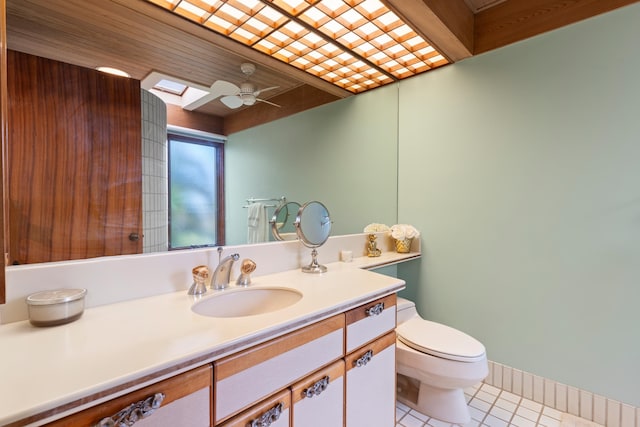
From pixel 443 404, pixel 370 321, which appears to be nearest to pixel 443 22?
pixel 370 321

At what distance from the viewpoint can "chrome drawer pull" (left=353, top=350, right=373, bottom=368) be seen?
42.8 inches

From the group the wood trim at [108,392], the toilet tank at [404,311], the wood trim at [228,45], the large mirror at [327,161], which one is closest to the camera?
the wood trim at [108,392]

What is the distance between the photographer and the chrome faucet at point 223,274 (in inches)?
45.4

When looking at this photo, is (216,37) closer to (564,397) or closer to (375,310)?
(375,310)

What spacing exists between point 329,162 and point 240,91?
75cm

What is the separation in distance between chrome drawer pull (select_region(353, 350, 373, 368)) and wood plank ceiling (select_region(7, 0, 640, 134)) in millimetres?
1221

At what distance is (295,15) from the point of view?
57.4 inches

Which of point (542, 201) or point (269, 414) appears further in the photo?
point (542, 201)

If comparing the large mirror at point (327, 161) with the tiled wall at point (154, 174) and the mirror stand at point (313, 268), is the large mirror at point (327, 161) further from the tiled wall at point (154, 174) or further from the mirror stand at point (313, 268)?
the mirror stand at point (313, 268)

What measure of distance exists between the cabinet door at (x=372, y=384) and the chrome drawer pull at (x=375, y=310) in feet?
0.42

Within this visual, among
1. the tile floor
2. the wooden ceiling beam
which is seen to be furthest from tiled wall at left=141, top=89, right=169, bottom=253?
the tile floor

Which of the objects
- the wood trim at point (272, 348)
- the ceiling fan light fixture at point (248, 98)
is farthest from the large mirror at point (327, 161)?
the wood trim at point (272, 348)

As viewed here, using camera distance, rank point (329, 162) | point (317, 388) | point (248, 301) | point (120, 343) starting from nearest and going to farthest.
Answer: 1. point (120, 343)
2. point (317, 388)
3. point (248, 301)
4. point (329, 162)

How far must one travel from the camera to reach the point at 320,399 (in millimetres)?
947
